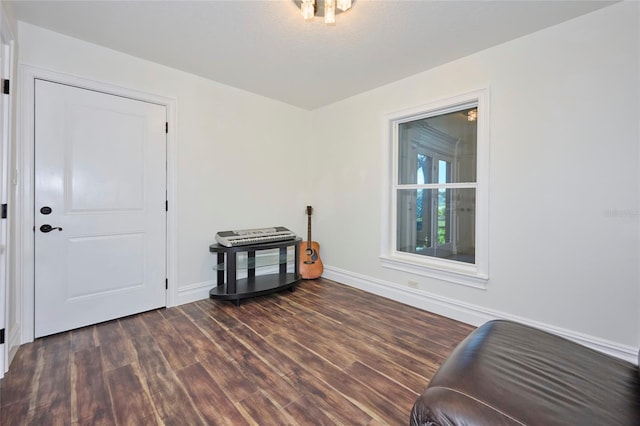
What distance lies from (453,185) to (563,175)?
847 millimetres

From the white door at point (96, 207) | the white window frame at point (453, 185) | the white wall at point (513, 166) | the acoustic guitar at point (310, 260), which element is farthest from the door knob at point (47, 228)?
the white window frame at point (453, 185)

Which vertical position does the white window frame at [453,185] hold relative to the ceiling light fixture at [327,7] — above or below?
below

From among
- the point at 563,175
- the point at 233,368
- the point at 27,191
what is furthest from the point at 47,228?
the point at 563,175

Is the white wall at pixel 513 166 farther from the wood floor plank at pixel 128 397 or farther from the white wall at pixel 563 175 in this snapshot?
the wood floor plank at pixel 128 397

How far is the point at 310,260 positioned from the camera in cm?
388

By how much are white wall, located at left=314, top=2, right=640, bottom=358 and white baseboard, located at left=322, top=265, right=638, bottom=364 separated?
0.02 metres

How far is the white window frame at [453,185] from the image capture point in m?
2.48

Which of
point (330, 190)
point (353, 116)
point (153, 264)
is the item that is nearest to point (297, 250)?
point (330, 190)

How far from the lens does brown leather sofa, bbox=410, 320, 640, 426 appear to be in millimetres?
870

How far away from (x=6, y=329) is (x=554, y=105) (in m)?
4.08

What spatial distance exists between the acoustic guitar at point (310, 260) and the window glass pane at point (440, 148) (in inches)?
58.6

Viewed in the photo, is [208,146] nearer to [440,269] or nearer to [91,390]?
[91,390]

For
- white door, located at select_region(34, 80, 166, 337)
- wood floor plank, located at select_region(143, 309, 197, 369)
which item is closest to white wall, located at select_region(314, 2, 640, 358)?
wood floor plank, located at select_region(143, 309, 197, 369)

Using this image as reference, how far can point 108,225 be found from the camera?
8.35 feet
